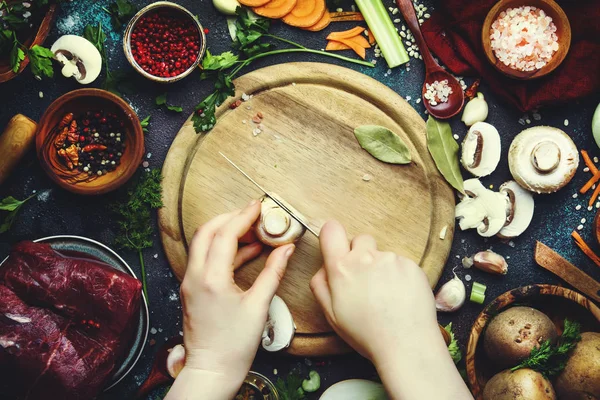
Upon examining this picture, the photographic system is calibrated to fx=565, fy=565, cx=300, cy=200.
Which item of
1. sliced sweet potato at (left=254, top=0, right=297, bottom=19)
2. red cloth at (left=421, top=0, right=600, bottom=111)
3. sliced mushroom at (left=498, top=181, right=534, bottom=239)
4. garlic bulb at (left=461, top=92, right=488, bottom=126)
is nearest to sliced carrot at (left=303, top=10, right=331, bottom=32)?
sliced sweet potato at (left=254, top=0, right=297, bottom=19)

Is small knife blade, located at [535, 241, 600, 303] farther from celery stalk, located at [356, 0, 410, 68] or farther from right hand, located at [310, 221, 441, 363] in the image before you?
celery stalk, located at [356, 0, 410, 68]

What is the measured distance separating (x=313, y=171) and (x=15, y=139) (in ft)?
4.00

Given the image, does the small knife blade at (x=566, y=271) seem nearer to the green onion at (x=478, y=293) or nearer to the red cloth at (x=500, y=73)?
the green onion at (x=478, y=293)

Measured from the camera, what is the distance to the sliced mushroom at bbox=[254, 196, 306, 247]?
2.17m

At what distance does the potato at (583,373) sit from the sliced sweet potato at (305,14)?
65.9 inches

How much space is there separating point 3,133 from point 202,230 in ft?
3.15

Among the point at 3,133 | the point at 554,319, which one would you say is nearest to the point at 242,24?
the point at 3,133

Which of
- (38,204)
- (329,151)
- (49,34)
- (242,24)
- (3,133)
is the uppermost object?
(49,34)

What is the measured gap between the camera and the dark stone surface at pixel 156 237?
7.96ft

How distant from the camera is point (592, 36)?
235 centimetres

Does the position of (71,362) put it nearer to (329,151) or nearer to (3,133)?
(3,133)

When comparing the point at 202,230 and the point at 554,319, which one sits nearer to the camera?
the point at 202,230

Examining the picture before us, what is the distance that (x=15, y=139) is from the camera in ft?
7.53

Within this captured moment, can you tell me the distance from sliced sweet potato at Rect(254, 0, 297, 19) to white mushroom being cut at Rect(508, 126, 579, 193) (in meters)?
1.12
